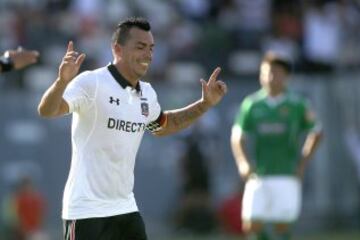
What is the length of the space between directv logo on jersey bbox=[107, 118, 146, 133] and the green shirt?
5.08m

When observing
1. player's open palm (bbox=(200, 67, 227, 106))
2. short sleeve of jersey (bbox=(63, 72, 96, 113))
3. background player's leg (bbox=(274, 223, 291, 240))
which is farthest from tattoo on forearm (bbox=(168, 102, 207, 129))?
background player's leg (bbox=(274, 223, 291, 240))

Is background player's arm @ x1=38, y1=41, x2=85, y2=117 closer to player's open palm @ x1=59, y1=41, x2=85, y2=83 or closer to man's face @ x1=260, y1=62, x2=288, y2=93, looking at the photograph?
player's open palm @ x1=59, y1=41, x2=85, y2=83

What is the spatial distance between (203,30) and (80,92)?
12935mm

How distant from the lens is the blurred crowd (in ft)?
64.4

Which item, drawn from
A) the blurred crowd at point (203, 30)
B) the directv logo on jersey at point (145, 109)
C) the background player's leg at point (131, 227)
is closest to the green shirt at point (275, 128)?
the directv logo on jersey at point (145, 109)

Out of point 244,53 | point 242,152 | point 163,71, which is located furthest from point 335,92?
point 242,152

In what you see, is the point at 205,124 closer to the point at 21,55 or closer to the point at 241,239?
the point at 241,239

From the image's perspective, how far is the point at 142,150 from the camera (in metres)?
19.9

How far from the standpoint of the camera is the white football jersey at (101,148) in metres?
8.50

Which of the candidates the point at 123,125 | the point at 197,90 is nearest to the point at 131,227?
the point at 123,125

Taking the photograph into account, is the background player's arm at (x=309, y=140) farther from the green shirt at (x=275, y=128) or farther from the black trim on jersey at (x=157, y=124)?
the black trim on jersey at (x=157, y=124)

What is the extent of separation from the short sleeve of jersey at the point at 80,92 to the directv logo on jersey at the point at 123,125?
0.79ft

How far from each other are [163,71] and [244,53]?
1713 mm

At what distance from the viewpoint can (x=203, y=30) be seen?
2109 cm
